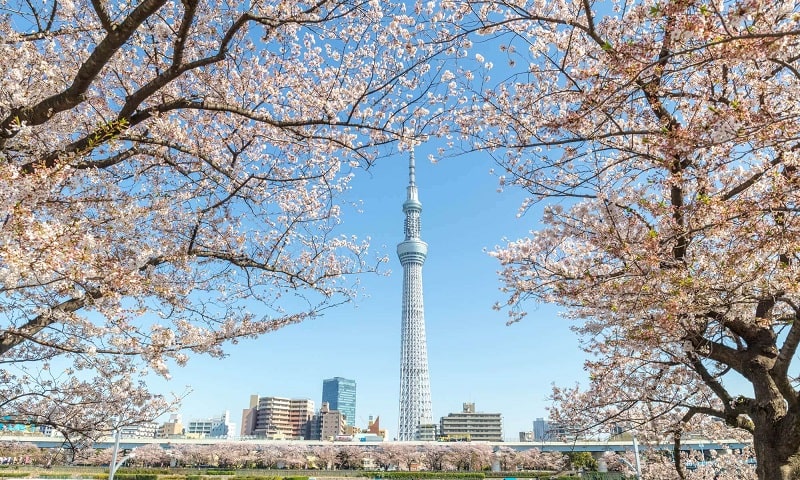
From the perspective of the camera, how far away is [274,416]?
109 m

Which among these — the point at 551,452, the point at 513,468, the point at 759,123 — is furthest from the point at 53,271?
the point at 513,468

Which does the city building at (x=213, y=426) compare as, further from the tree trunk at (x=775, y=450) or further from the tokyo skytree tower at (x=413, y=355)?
the tree trunk at (x=775, y=450)

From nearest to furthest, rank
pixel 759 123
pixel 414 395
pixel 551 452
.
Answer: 1. pixel 759 123
2. pixel 551 452
3. pixel 414 395

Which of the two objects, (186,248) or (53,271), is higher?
(186,248)

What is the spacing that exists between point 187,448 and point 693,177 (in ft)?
185

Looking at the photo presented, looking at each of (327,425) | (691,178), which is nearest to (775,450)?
(691,178)

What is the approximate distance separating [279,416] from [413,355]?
54.7 metres

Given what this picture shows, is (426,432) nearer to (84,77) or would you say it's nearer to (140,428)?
(140,428)

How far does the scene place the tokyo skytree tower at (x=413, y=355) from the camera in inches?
2682

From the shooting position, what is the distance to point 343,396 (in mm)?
194125

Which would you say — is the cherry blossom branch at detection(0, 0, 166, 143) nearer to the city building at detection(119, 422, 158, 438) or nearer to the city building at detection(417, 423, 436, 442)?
the city building at detection(119, 422, 158, 438)

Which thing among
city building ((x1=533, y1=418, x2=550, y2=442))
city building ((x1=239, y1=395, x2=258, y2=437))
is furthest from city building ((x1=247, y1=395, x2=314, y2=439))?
city building ((x1=533, y1=418, x2=550, y2=442))

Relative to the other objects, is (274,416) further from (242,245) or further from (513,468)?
(242,245)

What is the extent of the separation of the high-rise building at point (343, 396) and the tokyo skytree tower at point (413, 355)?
419 ft
